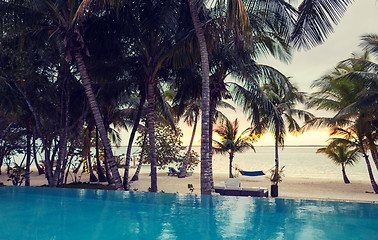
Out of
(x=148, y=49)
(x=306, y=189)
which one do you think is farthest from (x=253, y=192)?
(x=306, y=189)

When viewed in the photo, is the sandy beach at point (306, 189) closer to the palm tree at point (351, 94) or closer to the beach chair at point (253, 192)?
the palm tree at point (351, 94)

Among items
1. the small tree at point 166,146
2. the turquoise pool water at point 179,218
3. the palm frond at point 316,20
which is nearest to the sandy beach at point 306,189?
the small tree at point 166,146

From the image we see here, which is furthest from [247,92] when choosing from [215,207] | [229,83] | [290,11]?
[215,207]

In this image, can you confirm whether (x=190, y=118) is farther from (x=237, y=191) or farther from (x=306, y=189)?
(x=237, y=191)

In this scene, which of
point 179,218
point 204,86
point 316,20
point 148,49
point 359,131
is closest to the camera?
point 179,218

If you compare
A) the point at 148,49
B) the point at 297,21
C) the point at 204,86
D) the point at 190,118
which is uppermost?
the point at 148,49

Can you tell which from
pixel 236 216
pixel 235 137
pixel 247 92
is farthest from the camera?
pixel 235 137

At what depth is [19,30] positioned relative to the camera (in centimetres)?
930

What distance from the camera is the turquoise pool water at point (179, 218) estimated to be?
4352 millimetres

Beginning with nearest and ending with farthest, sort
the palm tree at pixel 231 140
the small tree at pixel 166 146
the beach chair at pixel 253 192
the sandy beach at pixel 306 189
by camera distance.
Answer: the beach chair at pixel 253 192 < the sandy beach at pixel 306 189 < the small tree at pixel 166 146 < the palm tree at pixel 231 140

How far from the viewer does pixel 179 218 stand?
17.2 ft

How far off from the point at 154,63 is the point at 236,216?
18.7 feet

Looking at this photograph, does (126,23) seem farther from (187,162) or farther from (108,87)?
(187,162)

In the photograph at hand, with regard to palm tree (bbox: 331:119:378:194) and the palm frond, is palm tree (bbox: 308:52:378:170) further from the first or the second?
the palm frond
